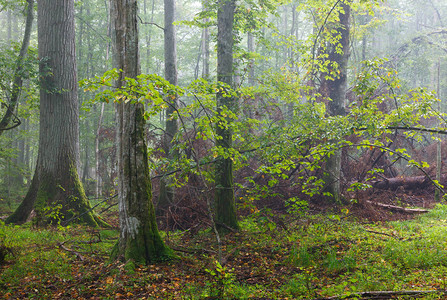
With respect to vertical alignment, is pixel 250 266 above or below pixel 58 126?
below

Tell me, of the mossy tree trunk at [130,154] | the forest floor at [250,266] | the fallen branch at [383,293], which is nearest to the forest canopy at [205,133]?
the mossy tree trunk at [130,154]

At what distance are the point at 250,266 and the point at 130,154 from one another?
2.82m

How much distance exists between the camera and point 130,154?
4980 mm

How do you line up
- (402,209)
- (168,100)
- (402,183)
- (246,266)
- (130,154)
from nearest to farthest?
(130,154) → (246,266) → (168,100) → (402,209) → (402,183)

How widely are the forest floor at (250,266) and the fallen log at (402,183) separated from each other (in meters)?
4.17

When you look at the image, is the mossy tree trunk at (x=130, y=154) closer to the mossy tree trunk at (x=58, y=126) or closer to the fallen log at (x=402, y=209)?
the mossy tree trunk at (x=58, y=126)

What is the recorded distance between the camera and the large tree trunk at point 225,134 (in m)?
7.22

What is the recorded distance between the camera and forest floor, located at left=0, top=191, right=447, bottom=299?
4090 mm

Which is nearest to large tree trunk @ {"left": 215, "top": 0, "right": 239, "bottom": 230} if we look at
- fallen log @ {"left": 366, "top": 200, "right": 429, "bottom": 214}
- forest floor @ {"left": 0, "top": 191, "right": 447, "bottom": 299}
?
forest floor @ {"left": 0, "top": 191, "right": 447, "bottom": 299}

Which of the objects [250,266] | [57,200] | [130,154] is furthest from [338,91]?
[57,200]

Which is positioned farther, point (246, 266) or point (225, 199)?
point (225, 199)

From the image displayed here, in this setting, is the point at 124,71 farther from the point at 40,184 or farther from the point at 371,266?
the point at 40,184

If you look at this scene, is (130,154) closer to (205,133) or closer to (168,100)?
(205,133)

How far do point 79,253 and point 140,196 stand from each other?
2.07 meters
